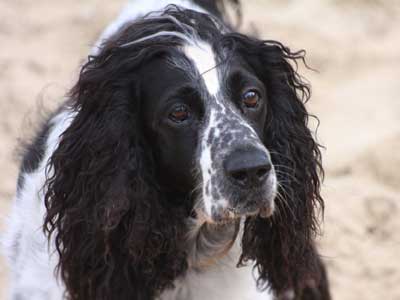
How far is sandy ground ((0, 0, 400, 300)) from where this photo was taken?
5.86 meters

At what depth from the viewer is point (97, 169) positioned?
385cm

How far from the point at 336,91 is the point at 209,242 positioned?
11.7 ft

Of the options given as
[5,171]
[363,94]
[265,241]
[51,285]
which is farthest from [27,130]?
[363,94]

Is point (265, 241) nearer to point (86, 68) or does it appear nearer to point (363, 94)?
point (86, 68)

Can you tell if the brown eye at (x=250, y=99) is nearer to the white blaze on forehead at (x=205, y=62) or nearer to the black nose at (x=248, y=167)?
the white blaze on forehead at (x=205, y=62)

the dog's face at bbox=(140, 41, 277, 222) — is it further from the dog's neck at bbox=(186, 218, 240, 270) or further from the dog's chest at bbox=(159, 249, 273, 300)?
the dog's chest at bbox=(159, 249, 273, 300)

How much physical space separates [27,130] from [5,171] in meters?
1.03

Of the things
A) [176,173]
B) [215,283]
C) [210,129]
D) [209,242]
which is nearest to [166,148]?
[176,173]

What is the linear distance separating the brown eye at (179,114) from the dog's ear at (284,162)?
1.22 feet

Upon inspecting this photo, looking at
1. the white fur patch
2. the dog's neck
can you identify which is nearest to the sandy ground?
the white fur patch

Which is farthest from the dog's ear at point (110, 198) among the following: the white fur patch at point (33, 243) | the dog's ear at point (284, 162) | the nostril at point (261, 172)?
the nostril at point (261, 172)

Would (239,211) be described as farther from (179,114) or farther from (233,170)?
(179,114)

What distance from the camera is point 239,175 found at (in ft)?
11.7

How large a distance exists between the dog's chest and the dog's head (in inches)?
3.6
